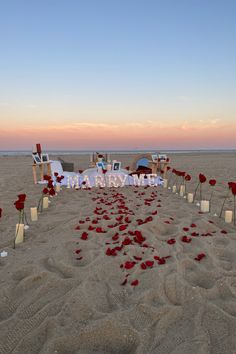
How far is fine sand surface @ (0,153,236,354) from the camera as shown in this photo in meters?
2.25

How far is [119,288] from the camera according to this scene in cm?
298

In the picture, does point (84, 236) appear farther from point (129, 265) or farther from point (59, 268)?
point (129, 265)

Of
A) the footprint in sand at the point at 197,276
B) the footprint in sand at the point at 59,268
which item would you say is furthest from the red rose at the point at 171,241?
the footprint in sand at the point at 59,268

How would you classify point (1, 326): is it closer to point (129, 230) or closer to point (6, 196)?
point (129, 230)

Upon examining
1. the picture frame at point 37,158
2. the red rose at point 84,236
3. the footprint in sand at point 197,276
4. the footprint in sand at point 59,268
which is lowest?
the footprint in sand at point 197,276

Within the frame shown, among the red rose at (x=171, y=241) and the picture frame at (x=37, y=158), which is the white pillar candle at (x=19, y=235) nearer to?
the red rose at (x=171, y=241)

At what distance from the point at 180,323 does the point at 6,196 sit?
748 cm

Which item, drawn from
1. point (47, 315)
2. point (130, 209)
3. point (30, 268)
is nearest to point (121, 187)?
point (130, 209)

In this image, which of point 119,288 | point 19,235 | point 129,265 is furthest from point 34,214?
point 119,288

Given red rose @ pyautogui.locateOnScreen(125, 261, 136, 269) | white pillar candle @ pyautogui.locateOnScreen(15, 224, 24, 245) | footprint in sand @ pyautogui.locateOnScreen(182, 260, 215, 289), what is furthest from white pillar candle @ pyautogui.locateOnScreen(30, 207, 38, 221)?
footprint in sand @ pyautogui.locateOnScreen(182, 260, 215, 289)

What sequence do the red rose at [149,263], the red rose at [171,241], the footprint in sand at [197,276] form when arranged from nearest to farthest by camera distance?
the footprint in sand at [197,276] → the red rose at [149,263] → the red rose at [171,241]

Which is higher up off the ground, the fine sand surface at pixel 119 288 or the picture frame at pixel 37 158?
the picture frame at pixel 37 158

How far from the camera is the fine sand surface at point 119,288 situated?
2254mm

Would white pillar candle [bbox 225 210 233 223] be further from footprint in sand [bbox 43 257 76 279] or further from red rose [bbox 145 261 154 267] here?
footprint in sand [bbox 43 257 76 279]
